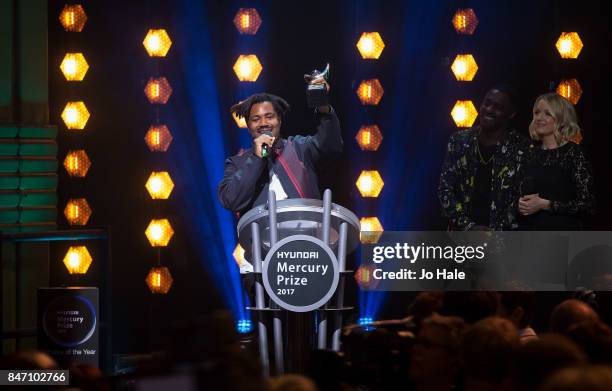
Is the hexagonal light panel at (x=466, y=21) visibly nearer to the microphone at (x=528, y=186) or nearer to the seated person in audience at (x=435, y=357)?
the microphone at (x=528, y=186)

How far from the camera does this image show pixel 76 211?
6.50 m

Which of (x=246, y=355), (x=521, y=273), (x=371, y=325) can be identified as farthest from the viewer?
(x=521, y=273)

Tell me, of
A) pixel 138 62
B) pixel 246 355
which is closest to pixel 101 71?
pixel 138 62

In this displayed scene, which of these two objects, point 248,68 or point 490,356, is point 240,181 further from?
point 490,356

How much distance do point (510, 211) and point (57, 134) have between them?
2.74m

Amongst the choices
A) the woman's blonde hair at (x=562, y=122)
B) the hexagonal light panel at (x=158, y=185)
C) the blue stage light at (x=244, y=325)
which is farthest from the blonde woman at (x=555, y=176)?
the hexagonal light panel at (x=158, y=185)

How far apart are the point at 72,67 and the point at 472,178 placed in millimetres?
2469

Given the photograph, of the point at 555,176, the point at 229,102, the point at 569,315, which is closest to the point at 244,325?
the point at 229,102

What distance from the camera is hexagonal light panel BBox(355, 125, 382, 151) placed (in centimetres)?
658

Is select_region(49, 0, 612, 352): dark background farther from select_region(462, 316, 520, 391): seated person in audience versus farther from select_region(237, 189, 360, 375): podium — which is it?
select_region(462, 316, 520, 391): seated person in audience

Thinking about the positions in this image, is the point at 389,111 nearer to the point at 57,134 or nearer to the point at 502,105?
the point at 502,105

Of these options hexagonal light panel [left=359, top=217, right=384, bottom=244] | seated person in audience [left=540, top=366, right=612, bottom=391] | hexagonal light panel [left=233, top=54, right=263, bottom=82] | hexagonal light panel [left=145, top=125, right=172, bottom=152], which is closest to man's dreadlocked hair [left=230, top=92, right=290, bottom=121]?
hexagonal light panel [left=233, top=54, right=263, bottom=82]

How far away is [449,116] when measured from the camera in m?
6.69

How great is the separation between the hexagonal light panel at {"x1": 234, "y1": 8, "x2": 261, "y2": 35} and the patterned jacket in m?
1.36
